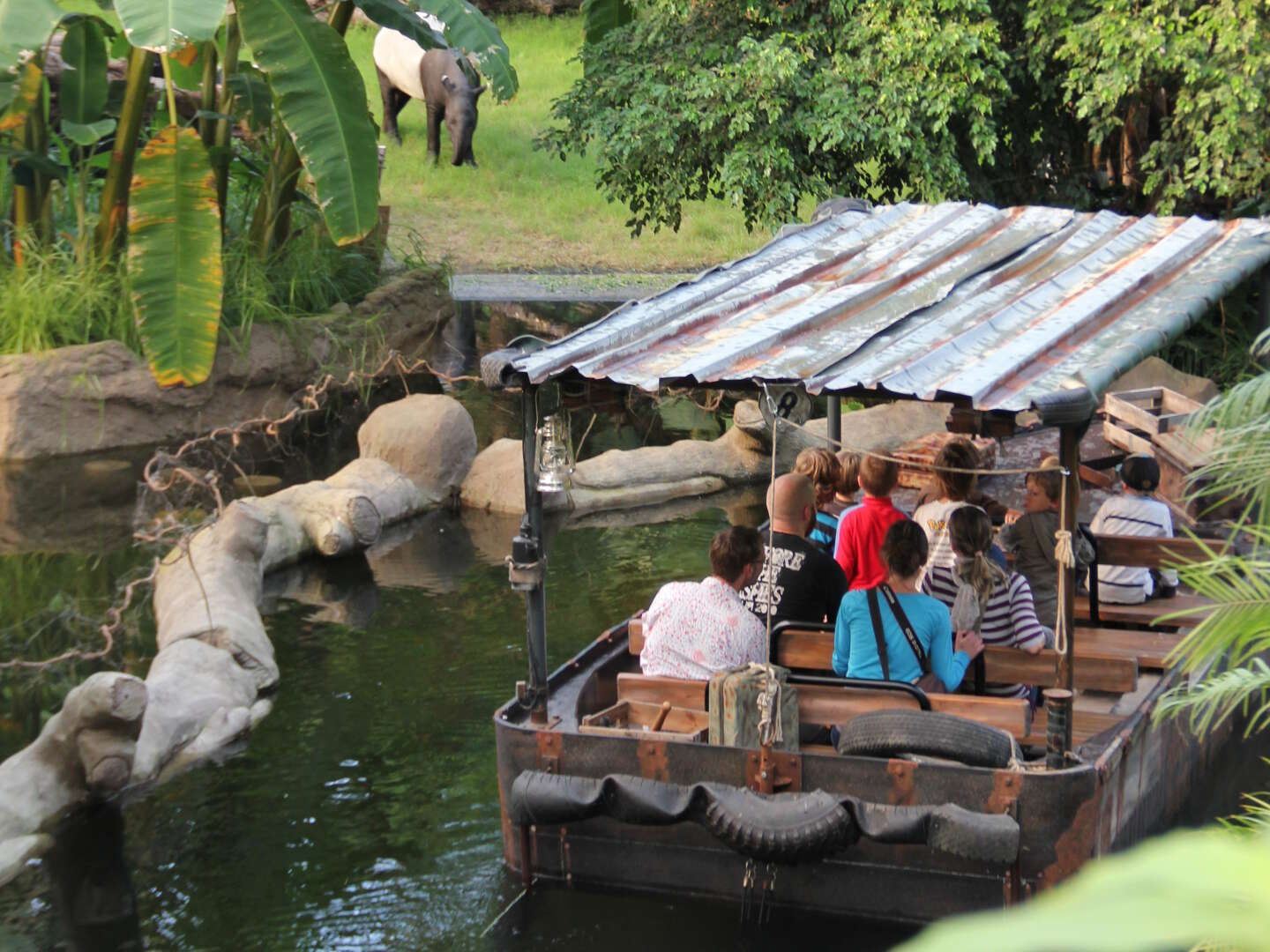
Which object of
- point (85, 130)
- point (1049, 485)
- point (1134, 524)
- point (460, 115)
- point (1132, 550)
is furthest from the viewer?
point (460, 115)

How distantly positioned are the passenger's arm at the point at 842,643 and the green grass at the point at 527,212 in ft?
43.7

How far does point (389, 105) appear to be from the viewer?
26.3 m

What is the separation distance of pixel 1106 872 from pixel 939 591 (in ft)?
18.3

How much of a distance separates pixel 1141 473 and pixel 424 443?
5973mm

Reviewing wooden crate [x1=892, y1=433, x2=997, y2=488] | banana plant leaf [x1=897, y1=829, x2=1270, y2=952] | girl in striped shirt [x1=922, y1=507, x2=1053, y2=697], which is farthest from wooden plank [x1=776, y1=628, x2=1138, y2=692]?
banana plant leaf [x1=897, y1=829, x2=1270, y2=952]

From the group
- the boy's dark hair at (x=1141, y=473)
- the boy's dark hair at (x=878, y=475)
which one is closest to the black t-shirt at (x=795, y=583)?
the boy's dark hair at (x=878, y=475)

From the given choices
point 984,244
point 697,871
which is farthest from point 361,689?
point 984,244

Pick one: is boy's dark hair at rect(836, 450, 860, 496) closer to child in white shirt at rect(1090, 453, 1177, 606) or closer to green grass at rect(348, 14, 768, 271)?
child in white shirt at rect(1090, 453, 1177, 606)

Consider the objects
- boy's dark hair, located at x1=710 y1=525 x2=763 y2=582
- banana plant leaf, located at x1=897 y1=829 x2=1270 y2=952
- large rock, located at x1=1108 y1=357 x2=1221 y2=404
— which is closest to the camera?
banana plant leaf, located at x1=897 y1=829 x2=1270 y2=952

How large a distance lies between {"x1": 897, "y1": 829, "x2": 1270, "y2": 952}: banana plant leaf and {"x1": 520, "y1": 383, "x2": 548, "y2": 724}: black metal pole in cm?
508

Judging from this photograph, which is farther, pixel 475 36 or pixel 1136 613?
pixel 475 36

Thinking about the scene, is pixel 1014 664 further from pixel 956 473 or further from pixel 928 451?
pixel 928 451

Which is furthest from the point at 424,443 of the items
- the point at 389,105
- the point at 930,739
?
the point at 389,105

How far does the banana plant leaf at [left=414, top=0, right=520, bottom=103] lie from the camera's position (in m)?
11.6
